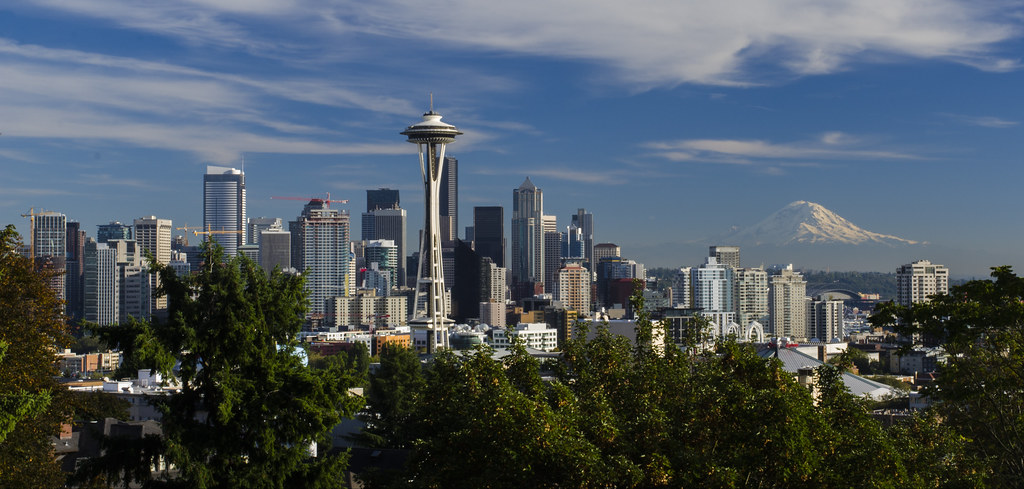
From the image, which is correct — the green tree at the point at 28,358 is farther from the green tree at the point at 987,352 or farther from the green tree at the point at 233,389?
the green tree at the point at 987,352

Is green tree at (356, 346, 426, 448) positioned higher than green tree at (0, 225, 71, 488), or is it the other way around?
green tree at (0, 225, 71, 488)

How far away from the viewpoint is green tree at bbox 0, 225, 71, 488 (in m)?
23.5

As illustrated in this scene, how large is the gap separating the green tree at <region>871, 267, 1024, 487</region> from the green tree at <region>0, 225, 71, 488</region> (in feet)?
54.2

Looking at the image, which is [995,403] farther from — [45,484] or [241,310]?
[45,484]

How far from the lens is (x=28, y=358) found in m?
25.1

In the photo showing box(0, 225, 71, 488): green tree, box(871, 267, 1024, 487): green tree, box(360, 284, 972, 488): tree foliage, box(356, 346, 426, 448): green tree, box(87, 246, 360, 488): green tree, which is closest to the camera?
box(360, 284, 972, 488): tree foliage

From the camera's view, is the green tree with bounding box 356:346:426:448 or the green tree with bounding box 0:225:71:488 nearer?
the green tree with bounding box 0:225:71:488

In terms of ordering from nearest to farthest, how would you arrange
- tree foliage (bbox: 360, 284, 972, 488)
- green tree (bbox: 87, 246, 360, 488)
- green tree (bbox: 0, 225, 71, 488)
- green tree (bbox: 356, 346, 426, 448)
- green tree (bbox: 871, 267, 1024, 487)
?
tree foliage (bbox: 360, 284, 972, 488)
green tree (bbox: 87, 246, 360, 488)
green tree (bbox: 871, 267, 1024, 487)
green tree (bbox: 0, 225, 71, 488)
green tree (bbox: 356, 346, 426, 448)

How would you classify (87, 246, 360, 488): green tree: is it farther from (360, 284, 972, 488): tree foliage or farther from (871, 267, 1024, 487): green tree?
(871, 267, 1024, 487): green tree

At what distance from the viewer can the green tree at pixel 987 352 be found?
788 inches

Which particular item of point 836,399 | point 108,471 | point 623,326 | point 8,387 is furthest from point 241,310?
point 623,326

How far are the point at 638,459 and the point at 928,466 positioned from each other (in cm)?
495

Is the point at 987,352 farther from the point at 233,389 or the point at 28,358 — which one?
the point at 28,358

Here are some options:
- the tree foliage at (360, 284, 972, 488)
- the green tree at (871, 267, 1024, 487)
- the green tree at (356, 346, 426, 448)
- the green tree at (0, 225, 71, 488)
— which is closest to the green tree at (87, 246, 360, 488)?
the tree foliage at (360, 284, 972, 488)
